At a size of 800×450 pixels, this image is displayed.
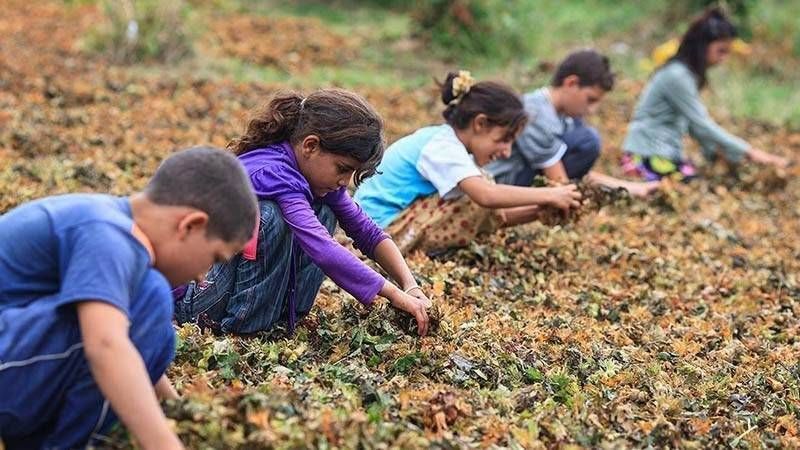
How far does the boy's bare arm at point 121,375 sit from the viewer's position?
2.37m

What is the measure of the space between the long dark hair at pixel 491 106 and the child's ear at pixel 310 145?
1623 mm

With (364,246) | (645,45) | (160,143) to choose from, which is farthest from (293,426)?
(645,45)

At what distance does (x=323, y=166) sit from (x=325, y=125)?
16 cm

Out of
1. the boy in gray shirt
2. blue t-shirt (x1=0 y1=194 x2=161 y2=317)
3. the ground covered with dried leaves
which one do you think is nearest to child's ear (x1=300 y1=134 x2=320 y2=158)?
the ground covered with dried leaves

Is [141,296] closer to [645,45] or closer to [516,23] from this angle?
[516,23]

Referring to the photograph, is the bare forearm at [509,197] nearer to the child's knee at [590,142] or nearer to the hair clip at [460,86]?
the hair clip at [460,86]

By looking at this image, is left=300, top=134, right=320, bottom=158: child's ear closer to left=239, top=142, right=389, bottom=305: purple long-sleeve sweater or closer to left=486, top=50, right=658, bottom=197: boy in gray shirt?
left=239, top=142, right=389, bottom=305: purple long-sleeve sweater

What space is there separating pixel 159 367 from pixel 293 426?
1.31 ft

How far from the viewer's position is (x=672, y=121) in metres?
8.70

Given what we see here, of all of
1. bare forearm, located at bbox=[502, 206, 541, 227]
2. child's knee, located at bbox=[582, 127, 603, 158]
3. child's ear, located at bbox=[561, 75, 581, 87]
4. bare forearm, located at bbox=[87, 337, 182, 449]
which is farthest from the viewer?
child's knee, located at bbox=[582, 127, 603, 158]

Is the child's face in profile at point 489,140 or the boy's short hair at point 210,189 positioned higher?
the boy's short hair at point 210,189

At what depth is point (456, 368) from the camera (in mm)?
3752

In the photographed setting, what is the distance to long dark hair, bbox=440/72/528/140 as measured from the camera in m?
5.23

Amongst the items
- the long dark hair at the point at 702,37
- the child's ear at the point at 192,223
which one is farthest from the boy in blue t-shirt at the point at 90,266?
the long dark hair at the point at 702,37
